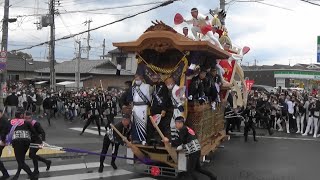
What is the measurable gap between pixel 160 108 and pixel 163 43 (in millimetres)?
1577

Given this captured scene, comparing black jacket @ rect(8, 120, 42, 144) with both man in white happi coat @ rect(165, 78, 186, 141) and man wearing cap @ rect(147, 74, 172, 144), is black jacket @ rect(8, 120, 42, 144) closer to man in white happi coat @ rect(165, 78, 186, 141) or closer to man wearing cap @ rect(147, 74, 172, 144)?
man wearing cap @ rect(147, 74, 172, 144)

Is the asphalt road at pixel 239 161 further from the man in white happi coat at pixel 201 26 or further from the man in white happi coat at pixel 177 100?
the man in white happi coat at pixel 201 26

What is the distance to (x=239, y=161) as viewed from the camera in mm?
12828

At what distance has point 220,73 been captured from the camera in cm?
1299

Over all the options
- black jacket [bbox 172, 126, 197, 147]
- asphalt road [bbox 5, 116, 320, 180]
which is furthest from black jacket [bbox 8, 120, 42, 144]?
black jacket [bbox 172, 126, 197, 147]

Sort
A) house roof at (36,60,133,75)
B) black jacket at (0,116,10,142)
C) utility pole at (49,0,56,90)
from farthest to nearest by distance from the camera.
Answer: house roof at (36,60,133,75), utility pole at (49,0,56,90), black jacket at (0,116,10,142)

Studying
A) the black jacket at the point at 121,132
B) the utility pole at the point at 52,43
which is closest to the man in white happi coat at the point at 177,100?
the black jacket at the point at 121,132

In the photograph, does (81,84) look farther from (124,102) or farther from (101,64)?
(124,102)

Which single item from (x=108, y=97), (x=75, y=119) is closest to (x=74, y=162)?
(x=108, y=97)

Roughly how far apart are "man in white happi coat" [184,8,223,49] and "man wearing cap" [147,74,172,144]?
243cm

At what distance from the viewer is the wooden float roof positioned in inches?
378

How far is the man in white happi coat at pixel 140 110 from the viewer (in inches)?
404

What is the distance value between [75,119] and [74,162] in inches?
544

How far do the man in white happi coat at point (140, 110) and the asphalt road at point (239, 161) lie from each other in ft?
3.44
